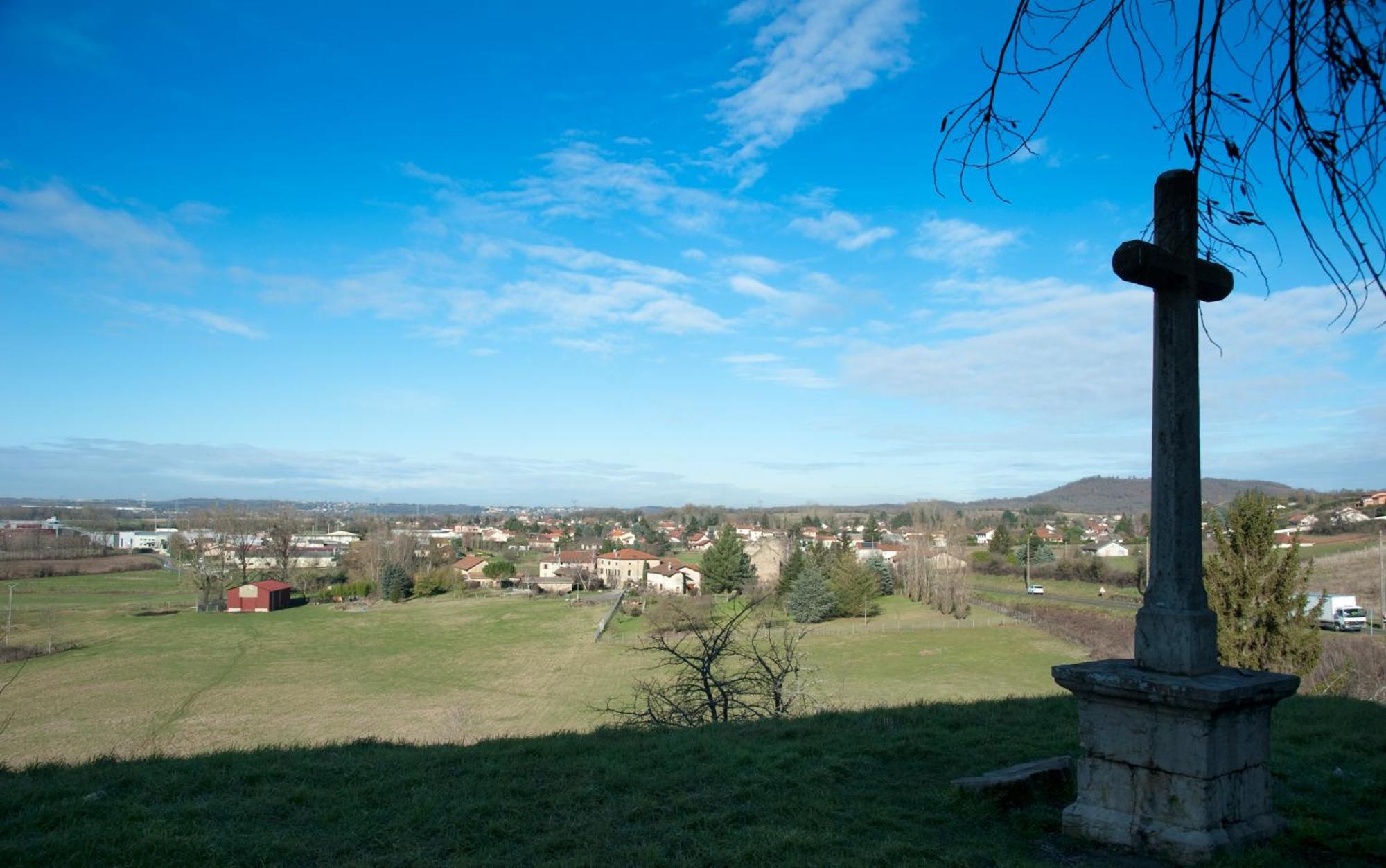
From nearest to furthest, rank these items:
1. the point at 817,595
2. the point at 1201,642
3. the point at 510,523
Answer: the point at 1201,642, the point at 817,595, the point at 510,523

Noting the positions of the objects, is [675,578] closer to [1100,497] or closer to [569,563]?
[569,563]

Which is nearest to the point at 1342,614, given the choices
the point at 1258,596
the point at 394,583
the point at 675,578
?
the point at 1258,596

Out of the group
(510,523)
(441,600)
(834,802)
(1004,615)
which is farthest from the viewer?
(510,523)

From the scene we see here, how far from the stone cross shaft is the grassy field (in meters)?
6.78

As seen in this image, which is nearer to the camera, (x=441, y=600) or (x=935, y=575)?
(x=935, y=575)

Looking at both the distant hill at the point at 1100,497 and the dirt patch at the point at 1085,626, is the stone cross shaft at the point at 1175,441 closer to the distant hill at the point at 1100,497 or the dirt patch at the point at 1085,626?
the dirt patch at the point at 1085,626

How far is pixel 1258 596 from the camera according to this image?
14.9 meters

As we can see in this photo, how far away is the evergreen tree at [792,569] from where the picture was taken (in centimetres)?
5169

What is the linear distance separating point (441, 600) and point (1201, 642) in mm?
68135

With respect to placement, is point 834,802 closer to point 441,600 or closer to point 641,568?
point 441,600

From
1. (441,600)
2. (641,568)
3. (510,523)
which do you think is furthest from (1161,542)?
(510,523)

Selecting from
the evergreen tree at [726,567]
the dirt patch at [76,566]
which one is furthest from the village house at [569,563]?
the dirt patch at [76,566]

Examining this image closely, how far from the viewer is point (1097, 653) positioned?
29.0 m

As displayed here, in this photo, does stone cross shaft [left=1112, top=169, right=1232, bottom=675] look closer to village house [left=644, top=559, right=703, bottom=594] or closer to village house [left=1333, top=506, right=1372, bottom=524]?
village house [left=644, top=559, right=703, bottom=594]
